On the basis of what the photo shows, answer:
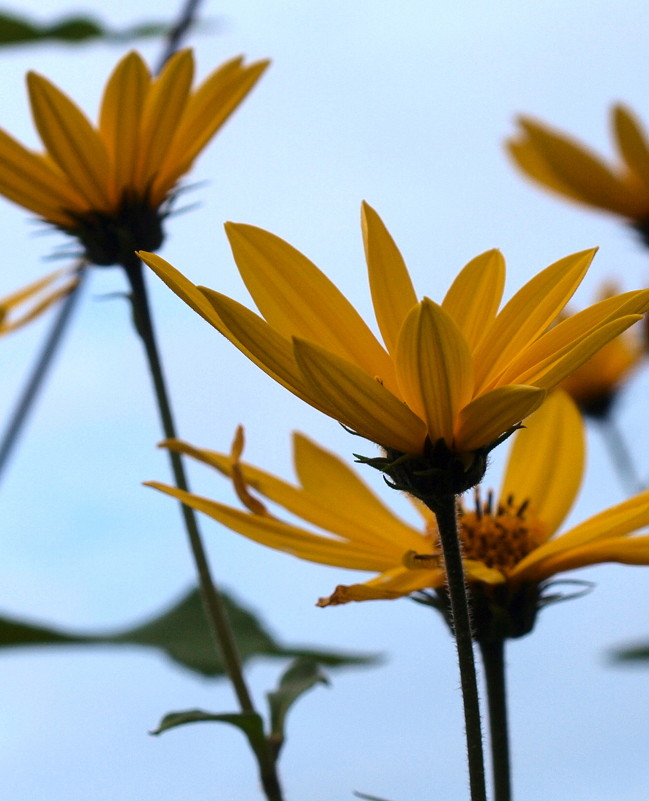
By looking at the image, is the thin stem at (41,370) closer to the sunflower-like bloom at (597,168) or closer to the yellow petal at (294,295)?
the yellow petal at (294,295)

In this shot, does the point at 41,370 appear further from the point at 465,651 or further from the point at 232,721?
the point at 465,651

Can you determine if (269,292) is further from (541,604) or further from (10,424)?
(10,424)

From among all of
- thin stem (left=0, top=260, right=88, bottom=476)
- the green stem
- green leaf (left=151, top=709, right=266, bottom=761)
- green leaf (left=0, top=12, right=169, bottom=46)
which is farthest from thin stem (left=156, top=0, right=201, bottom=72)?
green leaf (left=151, top=709, right=266, bottom=761)

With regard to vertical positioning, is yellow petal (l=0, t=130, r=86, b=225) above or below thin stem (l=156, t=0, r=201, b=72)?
below

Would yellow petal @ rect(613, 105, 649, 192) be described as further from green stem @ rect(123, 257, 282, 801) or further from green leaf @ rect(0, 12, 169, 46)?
green stem @ rect(123, 257, 282, 801)

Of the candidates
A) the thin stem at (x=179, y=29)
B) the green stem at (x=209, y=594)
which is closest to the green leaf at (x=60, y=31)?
the thin stem at (x=179, y=29)

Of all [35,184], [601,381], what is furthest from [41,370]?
[601,381]

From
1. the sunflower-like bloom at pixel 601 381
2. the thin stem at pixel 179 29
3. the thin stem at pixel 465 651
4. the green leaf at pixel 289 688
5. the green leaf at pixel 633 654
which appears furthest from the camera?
the sunflower-like bloom at pixel 601 381
